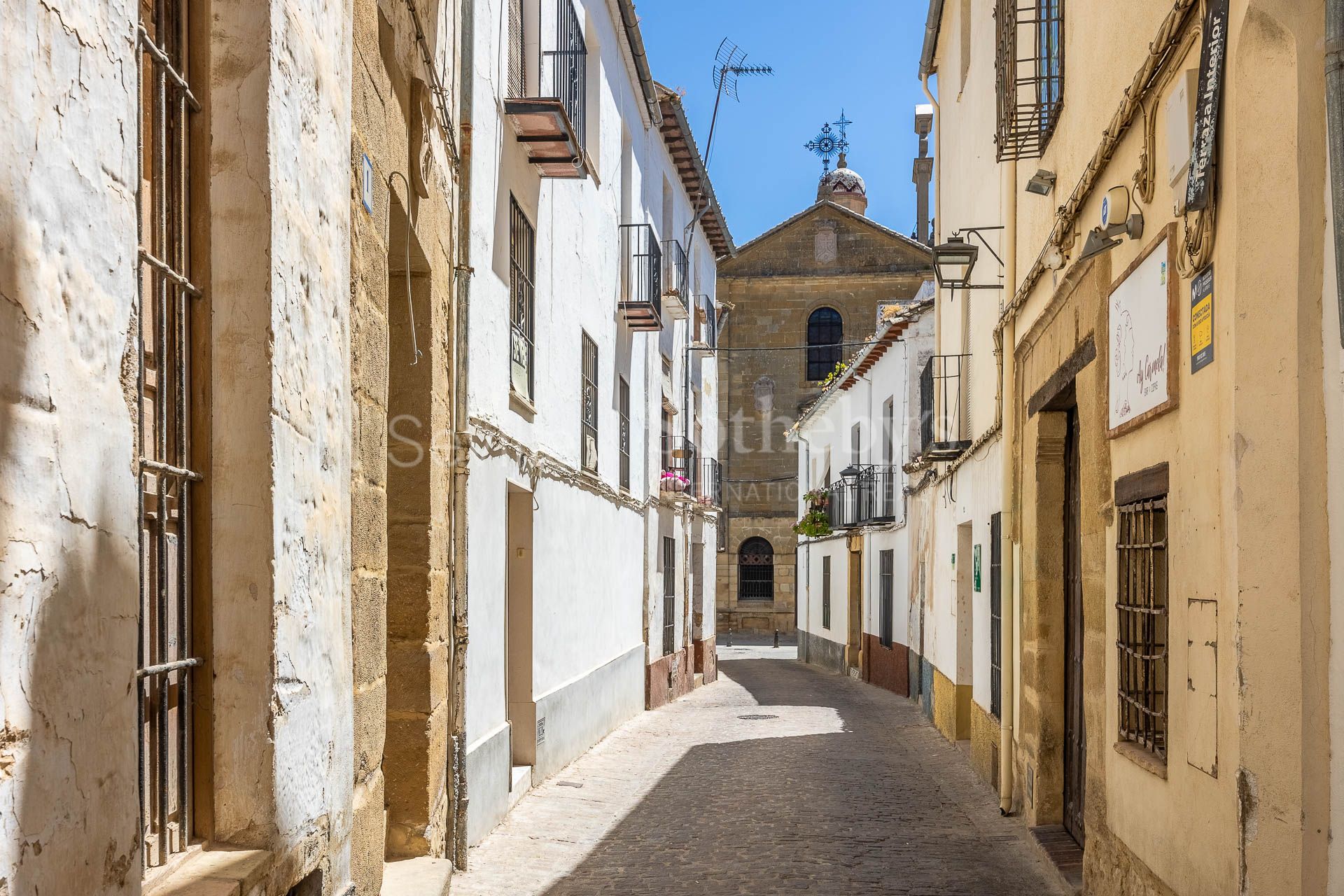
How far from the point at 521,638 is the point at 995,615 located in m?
3.76

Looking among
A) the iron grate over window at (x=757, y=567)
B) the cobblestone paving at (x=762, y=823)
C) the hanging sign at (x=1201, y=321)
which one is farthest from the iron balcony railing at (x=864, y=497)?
the hanging sign at (x=1201, y=321)

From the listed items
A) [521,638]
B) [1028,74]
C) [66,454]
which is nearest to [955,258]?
[1028,74]

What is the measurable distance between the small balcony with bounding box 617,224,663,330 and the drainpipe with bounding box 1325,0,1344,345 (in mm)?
10342

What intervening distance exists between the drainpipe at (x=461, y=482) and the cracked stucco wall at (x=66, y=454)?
4.37 m

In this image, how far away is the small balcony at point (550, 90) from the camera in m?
8.66

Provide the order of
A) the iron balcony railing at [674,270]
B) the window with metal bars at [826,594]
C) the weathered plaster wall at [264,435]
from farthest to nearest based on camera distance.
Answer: the window with metal bars at [826,594]
the iron balcony railing at [674,270]
the weathered plaster wall at [264,435]

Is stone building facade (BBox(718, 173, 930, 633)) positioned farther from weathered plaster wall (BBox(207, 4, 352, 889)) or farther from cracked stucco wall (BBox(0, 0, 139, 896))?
cracked stucco wall (BBox(0, 0, 139, 896))

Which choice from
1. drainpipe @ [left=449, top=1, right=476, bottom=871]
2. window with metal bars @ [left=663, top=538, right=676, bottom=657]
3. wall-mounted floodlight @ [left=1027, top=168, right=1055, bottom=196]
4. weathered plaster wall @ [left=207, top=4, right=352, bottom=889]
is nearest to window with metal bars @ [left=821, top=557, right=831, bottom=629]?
window with metal bars @ [left=663, top=538, right=676, bottom=657]

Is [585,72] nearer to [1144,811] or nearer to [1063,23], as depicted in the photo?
[1063,23]

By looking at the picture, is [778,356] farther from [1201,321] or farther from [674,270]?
[1201,321]

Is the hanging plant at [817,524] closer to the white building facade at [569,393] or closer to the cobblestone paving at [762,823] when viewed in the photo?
the white building facade at [569,393]

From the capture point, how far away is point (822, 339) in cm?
3412

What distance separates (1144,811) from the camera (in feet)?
16.5

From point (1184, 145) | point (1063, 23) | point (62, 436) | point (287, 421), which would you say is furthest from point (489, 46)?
point (62, 436)
